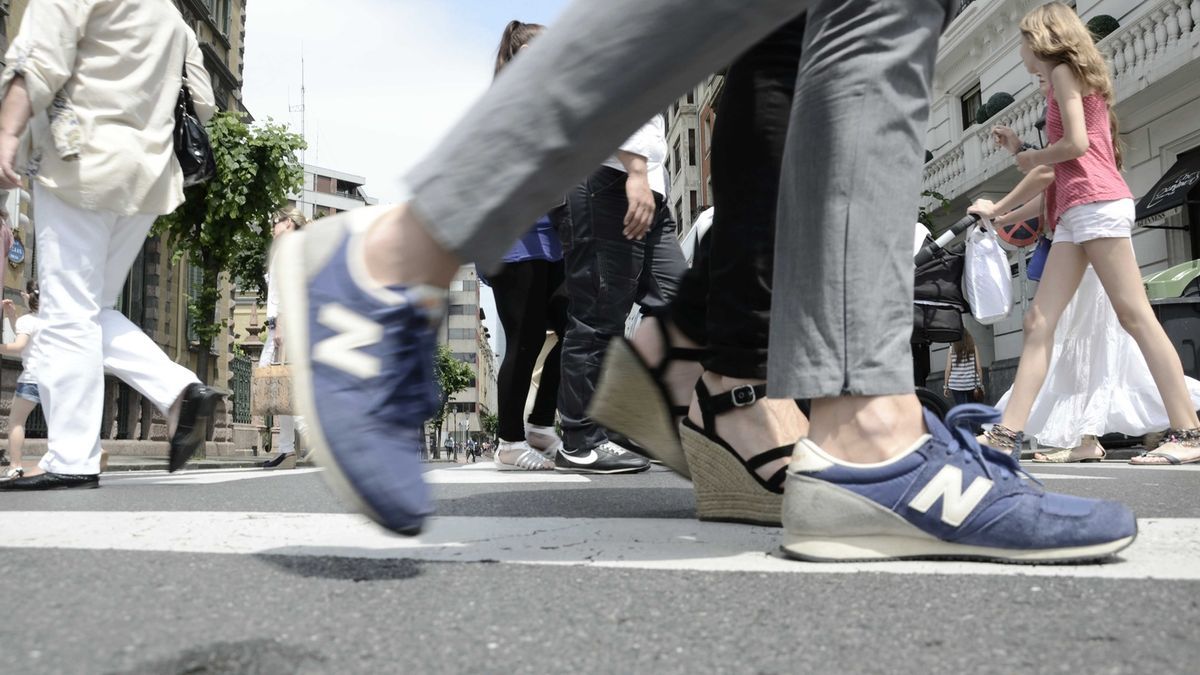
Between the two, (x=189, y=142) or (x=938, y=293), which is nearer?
(x=189, y=142)

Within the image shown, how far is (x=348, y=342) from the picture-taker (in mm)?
1146

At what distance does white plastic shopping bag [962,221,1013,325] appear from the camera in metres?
5.27

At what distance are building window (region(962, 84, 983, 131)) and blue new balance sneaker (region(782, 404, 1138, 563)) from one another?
67.9ft

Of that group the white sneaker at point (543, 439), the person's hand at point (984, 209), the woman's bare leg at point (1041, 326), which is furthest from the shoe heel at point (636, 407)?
the person's hand at point (984, 209)

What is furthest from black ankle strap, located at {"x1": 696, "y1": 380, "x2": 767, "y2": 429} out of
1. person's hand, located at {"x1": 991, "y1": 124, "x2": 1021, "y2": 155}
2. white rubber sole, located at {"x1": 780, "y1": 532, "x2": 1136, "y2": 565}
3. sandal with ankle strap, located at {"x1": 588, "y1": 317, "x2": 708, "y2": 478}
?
person's hand, located at {"x1": 991, "y1": 124, "x2": 1021, "y2": 155}

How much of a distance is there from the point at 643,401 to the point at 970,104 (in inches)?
833

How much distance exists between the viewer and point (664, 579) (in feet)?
3.90

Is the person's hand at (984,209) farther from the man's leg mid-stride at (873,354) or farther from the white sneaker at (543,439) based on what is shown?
the man's leg mid-stride at (873,354)

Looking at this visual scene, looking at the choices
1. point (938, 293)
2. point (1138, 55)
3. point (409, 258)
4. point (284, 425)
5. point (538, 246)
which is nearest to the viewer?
point (409, 258)

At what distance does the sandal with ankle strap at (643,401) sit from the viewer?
206 centimetres

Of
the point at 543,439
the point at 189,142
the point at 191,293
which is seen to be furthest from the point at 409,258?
the point at 191,293

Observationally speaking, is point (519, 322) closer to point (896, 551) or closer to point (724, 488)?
point (724, 488)

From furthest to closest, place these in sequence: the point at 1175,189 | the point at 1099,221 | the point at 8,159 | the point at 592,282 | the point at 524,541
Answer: the point at 1175,189, the point at 1099,221, the point at 592,282, the point at 8,159, the point at 524,541

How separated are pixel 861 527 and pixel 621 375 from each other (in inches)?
31.6
